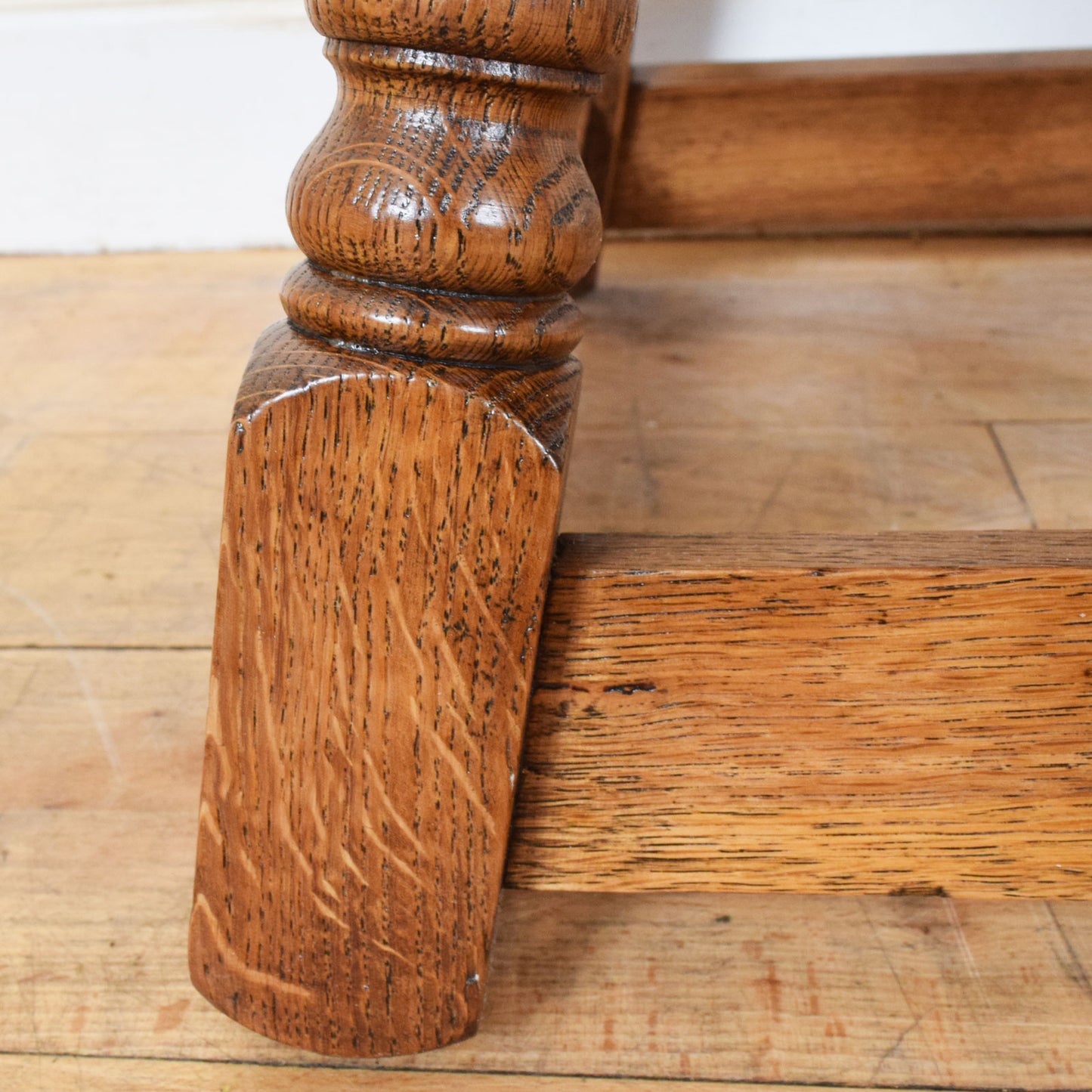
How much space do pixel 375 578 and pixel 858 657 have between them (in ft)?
0.52

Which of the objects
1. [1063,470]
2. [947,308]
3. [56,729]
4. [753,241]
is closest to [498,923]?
[56,729]

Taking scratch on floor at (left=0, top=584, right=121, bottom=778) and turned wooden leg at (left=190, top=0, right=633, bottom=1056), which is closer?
turned wooden leg at (left=190, top=0, right=633, bottom=1056)

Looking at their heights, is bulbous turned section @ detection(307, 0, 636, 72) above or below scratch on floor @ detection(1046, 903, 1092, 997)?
above

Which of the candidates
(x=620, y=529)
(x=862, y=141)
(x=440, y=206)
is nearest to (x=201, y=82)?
(x=862, y=141)

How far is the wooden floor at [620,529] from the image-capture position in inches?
16.7

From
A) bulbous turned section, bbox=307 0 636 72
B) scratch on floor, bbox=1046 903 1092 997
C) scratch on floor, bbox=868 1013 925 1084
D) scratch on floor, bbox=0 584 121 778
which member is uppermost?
bulbous turned section, bbox=307 0 636 72

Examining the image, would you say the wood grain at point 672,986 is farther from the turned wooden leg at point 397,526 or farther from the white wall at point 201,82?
the white wall at point 201,82

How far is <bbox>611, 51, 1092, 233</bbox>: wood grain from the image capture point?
0.94 metres

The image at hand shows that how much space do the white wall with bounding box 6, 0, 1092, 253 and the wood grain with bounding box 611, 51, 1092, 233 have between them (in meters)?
0.31

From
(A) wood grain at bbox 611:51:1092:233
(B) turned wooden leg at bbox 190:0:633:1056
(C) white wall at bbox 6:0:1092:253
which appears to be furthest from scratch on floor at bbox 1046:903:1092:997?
(C) white wall at bbox 6:0:1092:253

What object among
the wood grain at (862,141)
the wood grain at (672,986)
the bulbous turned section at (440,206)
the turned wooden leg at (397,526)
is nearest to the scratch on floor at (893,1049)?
the wood grain at (672,986)

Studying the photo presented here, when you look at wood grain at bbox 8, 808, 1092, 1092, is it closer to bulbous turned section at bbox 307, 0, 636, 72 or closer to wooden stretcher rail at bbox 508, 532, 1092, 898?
wooden stretcher rail at bbox 508, 532, 1092, 898

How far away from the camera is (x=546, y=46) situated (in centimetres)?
29

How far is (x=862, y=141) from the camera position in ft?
3.19
